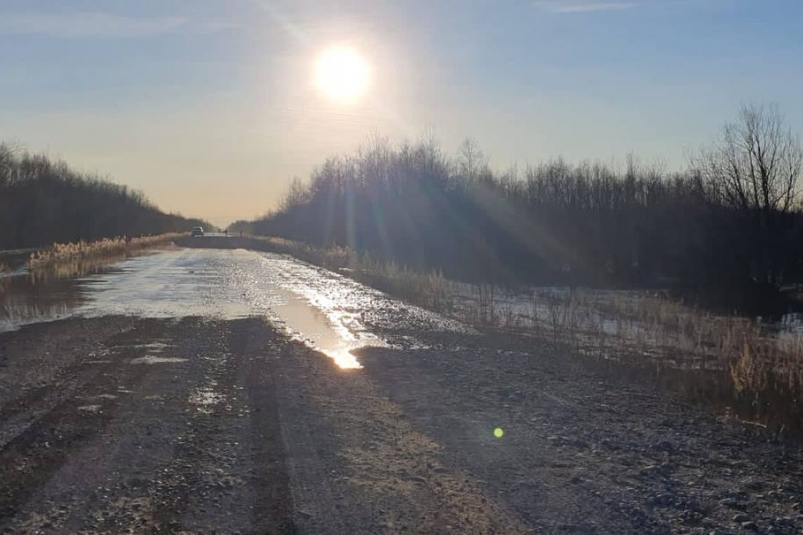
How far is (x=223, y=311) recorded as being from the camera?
66.7 feet

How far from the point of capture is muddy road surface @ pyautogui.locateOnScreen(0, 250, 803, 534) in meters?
5.56

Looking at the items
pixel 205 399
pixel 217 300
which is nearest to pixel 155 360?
pixel 205 399

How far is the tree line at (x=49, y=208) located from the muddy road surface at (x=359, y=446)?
6758 cm

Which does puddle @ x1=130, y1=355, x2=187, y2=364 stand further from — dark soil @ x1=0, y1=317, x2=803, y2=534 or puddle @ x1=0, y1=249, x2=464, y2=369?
dark soil @ x1=0, y1=317, x2=803, y2=534

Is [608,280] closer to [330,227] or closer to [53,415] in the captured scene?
[330,227]

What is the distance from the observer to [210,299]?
2381cm

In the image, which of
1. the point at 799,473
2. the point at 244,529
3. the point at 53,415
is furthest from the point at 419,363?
the point at 244,529

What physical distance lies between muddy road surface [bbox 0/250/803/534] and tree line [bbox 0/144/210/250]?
222ft

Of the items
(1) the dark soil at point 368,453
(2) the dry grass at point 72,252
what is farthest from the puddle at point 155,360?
(2) the dry grass at point 72,252

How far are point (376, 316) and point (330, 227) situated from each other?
55222mm

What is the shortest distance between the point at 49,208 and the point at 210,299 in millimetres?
64711

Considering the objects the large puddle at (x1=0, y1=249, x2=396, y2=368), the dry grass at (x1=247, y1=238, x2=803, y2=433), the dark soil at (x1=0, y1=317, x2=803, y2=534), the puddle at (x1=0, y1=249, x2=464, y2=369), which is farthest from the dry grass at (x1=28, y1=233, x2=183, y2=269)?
the dark soil at (x1=0, y1=317, x2=803, y2=534)

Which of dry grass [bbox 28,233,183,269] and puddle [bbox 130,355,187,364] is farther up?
dry grass [bbox 28,233,183,269]

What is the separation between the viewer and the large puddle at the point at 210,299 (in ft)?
56.9
